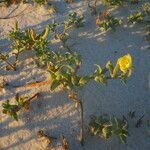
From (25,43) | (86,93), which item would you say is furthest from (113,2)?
(86,93)

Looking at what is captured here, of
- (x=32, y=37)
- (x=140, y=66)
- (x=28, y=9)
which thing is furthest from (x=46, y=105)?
(x=28, y=9)

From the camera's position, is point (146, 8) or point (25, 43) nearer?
point (25, 43)

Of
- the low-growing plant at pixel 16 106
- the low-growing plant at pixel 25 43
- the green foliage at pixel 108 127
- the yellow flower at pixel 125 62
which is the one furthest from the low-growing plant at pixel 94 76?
the low-growing plant at pixel 25 43

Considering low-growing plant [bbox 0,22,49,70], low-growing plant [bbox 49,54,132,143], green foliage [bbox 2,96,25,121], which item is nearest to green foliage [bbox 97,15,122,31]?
low-growing plant [bbox 0,22,49,70]

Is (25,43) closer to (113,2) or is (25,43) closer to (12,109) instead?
(12,109)

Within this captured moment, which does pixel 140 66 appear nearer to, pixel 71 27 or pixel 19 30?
pixel 71 27

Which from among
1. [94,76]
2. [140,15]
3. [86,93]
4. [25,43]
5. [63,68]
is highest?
[140,15]

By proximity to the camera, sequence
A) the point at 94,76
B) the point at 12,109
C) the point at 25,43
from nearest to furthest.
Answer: the point at 94,76, the point at 12,109, the point at 25,43
